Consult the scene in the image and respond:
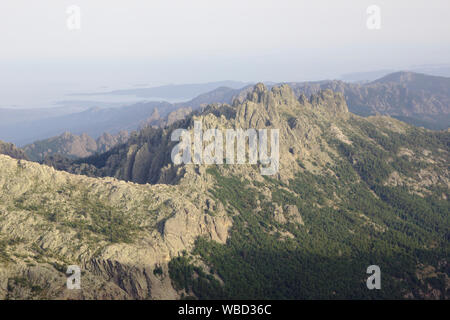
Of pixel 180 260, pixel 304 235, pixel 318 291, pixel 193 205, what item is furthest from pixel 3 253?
pixel 304 235

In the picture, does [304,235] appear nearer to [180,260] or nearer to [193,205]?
[193,205]

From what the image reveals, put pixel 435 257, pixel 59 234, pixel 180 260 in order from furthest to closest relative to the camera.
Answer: pixel 435 257, pixel 180 260, pixel 59 234

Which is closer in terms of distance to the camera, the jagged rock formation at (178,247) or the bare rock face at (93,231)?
the bare rock face at (93,231)

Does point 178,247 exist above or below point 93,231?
below

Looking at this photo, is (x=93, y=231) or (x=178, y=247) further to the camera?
(x=178, y=247)

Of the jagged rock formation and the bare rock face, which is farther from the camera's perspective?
the jagged rock formation

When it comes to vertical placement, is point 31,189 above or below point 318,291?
above
